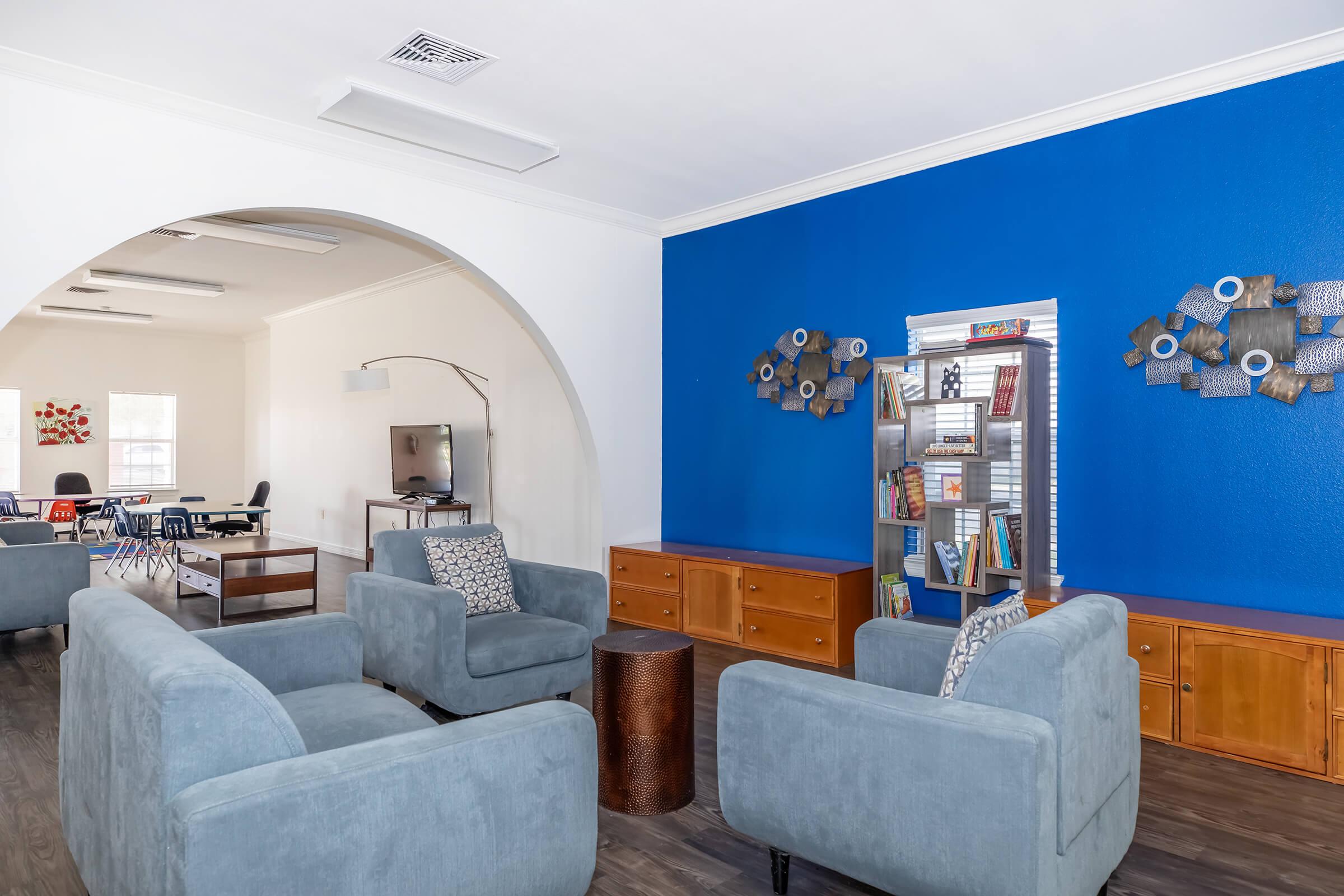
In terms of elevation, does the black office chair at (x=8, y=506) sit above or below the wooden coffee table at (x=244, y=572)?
above

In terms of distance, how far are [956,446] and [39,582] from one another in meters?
5.65

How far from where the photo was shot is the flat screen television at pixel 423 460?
8445 millimetres

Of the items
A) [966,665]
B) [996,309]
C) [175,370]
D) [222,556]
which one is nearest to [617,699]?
[966,665]

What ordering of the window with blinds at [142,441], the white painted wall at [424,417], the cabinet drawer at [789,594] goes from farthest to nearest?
the window with blinds at [142,441] → the white painted wall at [424,417] → the cabinet drawer at [789,594]

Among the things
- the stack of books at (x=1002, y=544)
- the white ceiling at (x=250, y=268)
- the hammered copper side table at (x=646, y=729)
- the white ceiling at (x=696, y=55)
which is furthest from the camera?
the white ceiling at (x=250, y=268)

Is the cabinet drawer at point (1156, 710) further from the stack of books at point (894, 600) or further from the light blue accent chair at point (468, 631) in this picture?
the light blue accent chair at point (468, 631)

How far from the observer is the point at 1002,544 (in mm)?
4500

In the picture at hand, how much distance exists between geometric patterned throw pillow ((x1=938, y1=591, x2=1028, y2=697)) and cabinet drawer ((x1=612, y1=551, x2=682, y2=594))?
3474 millimetres

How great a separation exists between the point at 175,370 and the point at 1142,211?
12984mm

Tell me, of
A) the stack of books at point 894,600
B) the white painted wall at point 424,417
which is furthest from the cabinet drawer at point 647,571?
the stack of books at point 894,600

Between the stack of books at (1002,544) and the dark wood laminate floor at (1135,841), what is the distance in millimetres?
1046

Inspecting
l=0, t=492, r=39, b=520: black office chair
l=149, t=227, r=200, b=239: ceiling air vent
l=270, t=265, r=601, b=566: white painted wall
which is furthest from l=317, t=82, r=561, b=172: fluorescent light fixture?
l=0, t=492, r=39, b=520: black office chair

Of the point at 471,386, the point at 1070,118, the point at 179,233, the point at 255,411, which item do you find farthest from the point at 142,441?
the point at 1070,118

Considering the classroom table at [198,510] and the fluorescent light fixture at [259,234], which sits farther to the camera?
the classroom table at [198,510]
